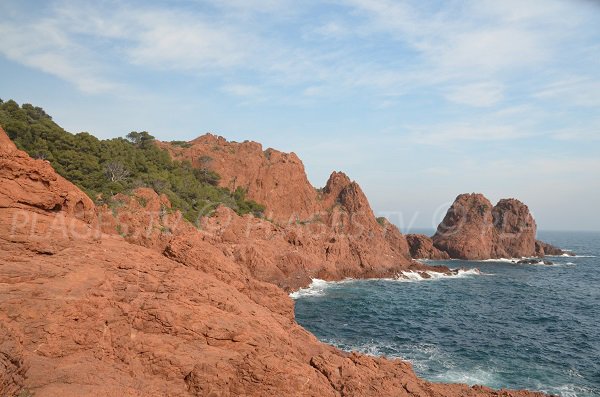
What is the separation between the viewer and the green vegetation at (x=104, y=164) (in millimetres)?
40219

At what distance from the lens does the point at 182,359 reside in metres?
13.5

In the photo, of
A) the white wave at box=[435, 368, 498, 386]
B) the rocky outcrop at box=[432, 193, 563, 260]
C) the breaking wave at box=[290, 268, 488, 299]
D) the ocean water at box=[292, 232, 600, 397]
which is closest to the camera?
the white wave at box=[435, 368, 498, 386]

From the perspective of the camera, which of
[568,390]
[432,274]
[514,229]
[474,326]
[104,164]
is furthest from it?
[514,229]

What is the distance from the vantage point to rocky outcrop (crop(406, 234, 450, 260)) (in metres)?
86.1

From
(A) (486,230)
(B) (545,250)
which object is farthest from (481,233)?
(B) (545,250)

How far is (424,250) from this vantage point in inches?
3415

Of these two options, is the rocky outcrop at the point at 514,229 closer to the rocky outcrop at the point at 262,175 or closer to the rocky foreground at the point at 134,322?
the rocky outcrop at the point at 262,175

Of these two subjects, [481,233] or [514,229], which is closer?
[481,233]

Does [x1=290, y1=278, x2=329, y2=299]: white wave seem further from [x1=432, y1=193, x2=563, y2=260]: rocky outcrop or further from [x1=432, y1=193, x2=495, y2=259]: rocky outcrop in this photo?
[x1=432, y1=193, x2=563, y2=260]: rocky outcrop

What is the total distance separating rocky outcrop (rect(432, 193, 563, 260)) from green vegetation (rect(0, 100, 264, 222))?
1855 inches

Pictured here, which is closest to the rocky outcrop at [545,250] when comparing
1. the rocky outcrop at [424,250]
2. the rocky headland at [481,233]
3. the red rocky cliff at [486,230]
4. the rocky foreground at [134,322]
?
the rocky headland at [481,233]

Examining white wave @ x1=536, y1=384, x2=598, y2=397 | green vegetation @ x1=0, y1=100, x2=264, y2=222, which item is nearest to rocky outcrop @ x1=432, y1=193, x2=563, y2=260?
green vegetation @ x1=0, y1=100, x2=264, y2=222

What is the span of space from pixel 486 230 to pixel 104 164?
76.5 meters

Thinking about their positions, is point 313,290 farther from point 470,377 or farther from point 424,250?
point 424,250
